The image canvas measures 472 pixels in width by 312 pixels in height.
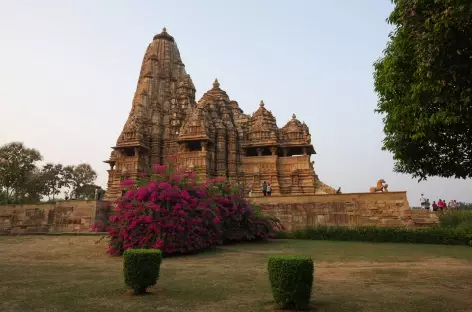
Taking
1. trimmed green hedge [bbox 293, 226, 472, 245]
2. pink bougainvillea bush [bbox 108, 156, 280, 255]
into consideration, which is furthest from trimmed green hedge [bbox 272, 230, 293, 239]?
pink bougainvillea bush [bbox 108, 156, 280, 255]

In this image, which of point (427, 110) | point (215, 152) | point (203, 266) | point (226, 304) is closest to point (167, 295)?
point (226, 304)

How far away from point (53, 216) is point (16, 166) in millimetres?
21455

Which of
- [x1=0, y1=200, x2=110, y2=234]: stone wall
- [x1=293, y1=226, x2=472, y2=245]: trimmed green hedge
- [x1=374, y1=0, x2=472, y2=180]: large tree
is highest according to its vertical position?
[x1=374, y1=0, x2=472, y2=180]: large tree

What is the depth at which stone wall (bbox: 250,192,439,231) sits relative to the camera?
1914 cm

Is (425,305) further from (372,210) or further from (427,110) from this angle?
(372,210)

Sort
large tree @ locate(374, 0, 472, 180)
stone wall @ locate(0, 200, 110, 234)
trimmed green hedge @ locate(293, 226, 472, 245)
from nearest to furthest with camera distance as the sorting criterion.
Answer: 1. large tree @ locate(374, 0, 472, 180)
2. trimmed green hedge @ locate(293, 226, 472, 245)
3. stone wall @ locate(0, 200, 110, 234)

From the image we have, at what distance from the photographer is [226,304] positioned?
19.7 ft

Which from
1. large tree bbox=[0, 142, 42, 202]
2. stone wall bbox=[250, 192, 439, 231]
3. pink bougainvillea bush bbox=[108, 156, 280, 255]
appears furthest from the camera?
large tree bbox=[0, 142, 42, 202]

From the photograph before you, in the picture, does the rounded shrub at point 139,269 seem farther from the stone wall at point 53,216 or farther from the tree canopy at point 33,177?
the tree canopy at point 33,177

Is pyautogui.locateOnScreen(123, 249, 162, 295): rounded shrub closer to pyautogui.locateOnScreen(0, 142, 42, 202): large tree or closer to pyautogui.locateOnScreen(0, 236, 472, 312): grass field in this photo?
pyautogui.locateOnScreen(0, 236, 472, 312): grass field

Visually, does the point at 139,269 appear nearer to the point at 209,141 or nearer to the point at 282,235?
the point at 282,235

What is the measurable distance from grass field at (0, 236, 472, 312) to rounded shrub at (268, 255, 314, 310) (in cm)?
33

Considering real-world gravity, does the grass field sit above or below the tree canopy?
below

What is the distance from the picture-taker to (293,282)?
5621 mm
